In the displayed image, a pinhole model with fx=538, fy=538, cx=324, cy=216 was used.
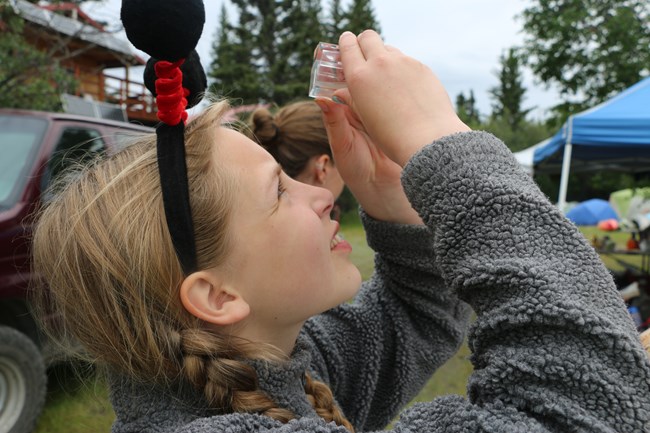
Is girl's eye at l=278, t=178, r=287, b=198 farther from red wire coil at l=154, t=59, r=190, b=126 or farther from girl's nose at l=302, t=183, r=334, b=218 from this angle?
red wire coil at l=154, t=59, r=190, b=126

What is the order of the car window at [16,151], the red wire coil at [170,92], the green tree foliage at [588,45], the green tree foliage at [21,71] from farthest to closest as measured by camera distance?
the green tree foliage at [588,45], the green tree foliage at [21,71], the car window at [16,151], the red wire coil at [170,92]

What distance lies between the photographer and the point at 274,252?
1058mm

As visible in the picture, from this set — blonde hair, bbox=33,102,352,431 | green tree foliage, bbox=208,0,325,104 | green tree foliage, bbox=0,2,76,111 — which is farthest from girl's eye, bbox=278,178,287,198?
green tree foliage, bbox=208,0,325,104

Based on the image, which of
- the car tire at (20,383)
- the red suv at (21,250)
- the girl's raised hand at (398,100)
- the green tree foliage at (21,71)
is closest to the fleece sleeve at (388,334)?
the girl's raised hand at (398,100)

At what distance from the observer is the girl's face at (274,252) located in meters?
1.06

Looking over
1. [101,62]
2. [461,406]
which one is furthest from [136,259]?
[101,62]

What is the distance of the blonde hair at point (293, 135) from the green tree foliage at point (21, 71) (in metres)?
3.83

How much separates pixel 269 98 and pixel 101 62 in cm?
718

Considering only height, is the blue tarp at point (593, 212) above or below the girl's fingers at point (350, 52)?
below

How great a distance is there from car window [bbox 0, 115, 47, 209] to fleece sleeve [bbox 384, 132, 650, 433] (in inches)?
103

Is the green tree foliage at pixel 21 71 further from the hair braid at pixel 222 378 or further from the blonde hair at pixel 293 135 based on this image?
the hair braid at pixel 222 378

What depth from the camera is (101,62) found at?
18.9 meters

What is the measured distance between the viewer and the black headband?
787 millimetres

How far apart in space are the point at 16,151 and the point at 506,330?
120 inches
